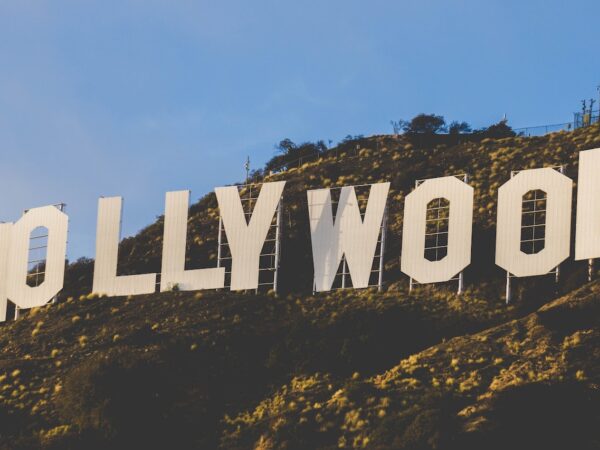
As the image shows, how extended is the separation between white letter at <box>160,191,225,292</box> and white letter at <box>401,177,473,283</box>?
8051 millimetres

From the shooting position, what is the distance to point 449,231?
200ft

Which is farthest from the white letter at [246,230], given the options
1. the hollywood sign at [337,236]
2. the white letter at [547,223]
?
the white letter at [547,223]

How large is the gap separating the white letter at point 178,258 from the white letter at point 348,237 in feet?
14.0

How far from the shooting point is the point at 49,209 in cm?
6762

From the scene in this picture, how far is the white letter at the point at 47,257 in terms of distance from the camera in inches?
2618

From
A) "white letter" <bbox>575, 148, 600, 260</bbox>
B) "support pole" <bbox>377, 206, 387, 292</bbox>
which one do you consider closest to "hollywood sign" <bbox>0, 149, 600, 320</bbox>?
"white letter" <bbox>575, 148, 600, 260</bbox>

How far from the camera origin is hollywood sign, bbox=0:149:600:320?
2317 inches

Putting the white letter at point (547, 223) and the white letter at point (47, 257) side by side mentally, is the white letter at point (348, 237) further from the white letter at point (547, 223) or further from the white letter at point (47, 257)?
the white letter at point (47, 257)

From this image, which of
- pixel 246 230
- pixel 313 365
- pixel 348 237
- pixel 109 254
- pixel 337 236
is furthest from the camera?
pixel 109 254

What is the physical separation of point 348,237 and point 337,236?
0.51m

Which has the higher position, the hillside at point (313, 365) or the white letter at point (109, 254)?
the white letter at point (109, 254)

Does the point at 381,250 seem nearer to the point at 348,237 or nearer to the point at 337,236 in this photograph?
the point at 348,237

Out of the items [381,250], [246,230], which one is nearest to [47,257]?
[246,230]

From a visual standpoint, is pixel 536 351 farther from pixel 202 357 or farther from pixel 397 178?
pixel 397 178
